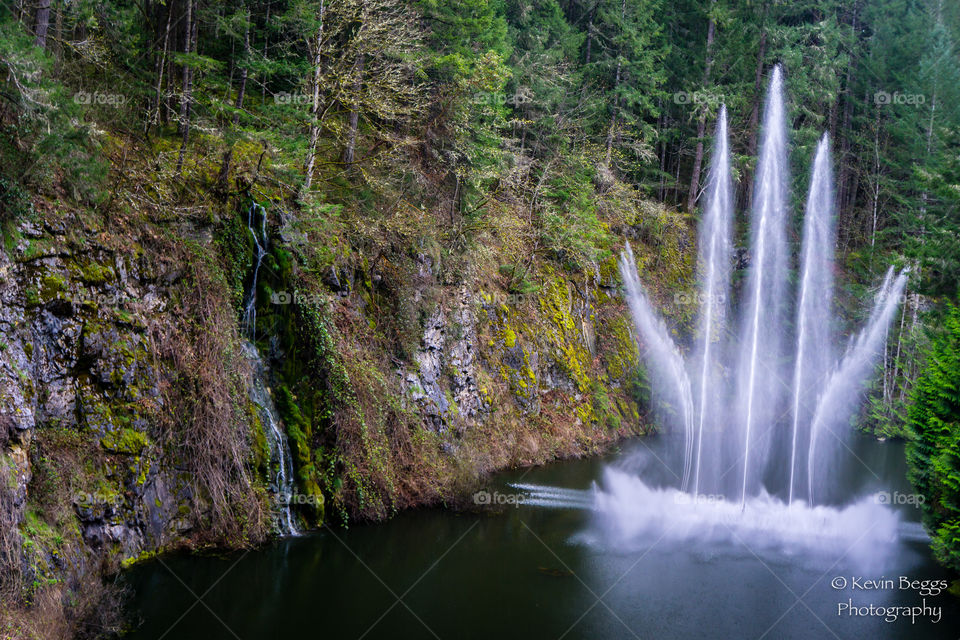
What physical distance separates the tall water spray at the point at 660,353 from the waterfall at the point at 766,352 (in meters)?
0.05

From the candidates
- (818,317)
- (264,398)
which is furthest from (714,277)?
(264,398)

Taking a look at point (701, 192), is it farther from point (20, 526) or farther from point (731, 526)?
point (20, 526)

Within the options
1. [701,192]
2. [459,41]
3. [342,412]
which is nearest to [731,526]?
[342,412]

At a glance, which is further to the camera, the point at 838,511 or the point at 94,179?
the point at 838,511

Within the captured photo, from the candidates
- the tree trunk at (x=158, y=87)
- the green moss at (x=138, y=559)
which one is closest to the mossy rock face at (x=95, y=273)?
the green moss at (x=138, y=559)


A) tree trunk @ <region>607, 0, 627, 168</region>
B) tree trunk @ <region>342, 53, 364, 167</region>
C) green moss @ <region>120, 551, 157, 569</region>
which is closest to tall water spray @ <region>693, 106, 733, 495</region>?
tree trunk @ <region>607, 0, 627, 168</region>

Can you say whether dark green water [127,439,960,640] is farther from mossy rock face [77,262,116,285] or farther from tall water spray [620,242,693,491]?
tall water spray [620,242,693,491]

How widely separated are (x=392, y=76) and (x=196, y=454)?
34.1 ft

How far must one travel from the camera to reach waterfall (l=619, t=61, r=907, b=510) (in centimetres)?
2205

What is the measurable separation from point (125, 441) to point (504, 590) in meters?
6.22

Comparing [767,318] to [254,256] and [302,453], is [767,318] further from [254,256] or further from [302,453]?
[254,256]

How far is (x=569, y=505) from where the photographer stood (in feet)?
49.1

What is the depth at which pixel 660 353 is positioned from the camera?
25.2 metres

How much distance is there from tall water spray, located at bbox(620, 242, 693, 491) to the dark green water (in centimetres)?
1138
